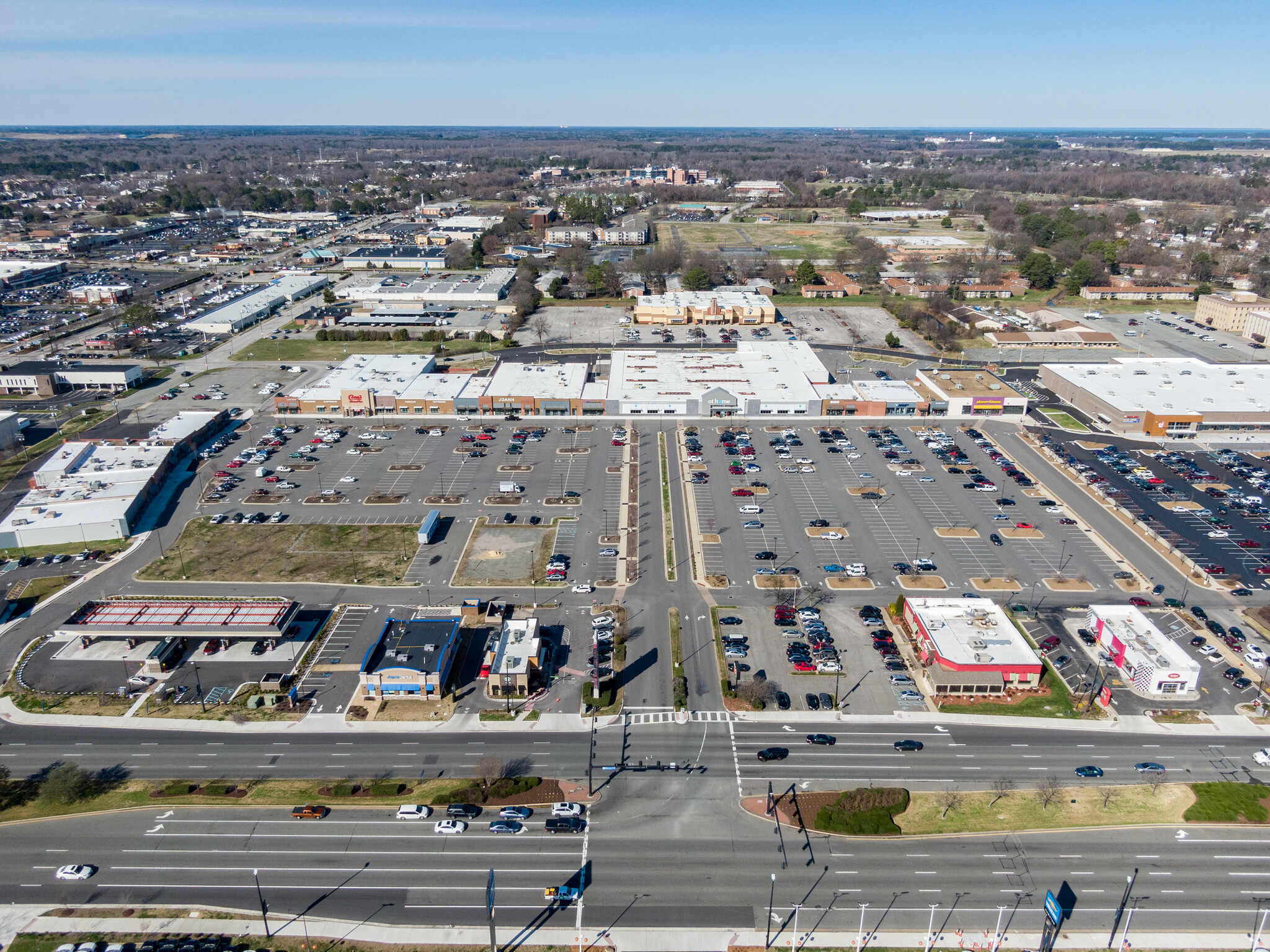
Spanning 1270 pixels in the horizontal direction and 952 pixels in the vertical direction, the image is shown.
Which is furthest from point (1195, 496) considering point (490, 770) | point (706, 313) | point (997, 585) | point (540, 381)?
point (706, 313)

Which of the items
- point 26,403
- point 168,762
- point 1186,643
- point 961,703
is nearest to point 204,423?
point 26,403

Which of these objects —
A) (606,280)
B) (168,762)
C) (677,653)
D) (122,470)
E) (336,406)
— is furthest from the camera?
(606,280)

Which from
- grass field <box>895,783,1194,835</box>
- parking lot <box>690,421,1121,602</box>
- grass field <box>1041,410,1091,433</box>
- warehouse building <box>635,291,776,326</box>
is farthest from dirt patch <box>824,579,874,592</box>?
warehouse building <box>635,291,776,326</box>

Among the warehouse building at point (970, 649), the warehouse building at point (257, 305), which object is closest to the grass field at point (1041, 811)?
the warehouse building at point (970, 649)

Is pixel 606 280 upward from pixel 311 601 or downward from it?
upward

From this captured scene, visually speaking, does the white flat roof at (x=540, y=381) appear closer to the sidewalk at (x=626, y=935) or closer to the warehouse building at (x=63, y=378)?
the warehouse building at (x=63, y=378)

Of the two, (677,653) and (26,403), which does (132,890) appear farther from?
(26,403)

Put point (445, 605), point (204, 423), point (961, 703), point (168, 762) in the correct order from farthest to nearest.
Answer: point (204, 423), point (445, 605), point (961, 703), point (168, 762)
